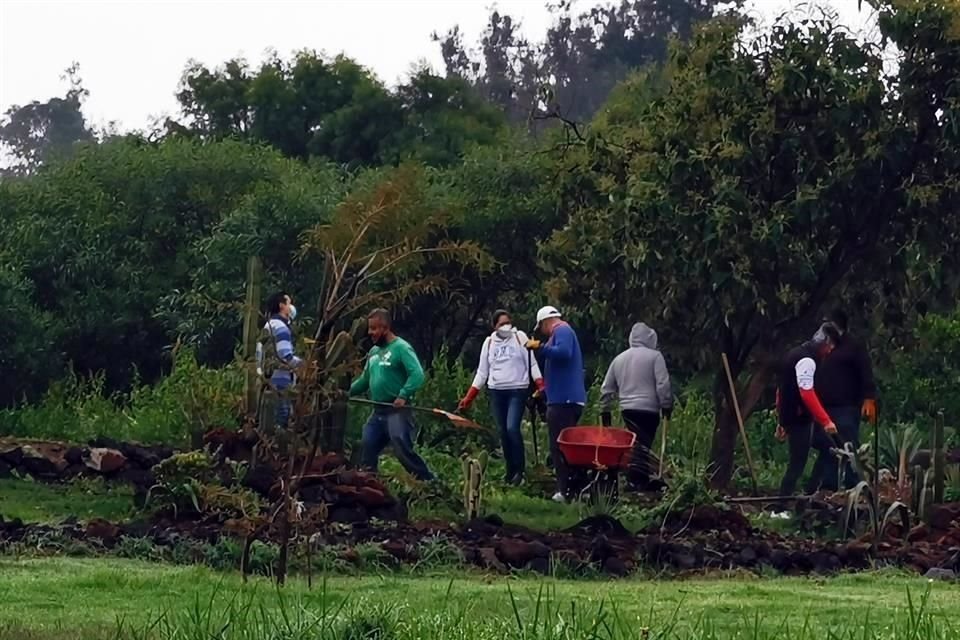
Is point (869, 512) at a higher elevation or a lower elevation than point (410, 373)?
lower

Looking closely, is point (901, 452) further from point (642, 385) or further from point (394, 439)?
point (394, 439)

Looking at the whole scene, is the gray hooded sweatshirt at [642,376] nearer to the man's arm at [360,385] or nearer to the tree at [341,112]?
the man's arm at [360,385]

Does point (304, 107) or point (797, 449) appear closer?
point (797, 449)

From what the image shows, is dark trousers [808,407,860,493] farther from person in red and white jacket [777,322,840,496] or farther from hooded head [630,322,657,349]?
hooded head [630,322,657,349]

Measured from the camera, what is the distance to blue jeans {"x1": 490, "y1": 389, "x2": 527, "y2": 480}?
14.7 meters

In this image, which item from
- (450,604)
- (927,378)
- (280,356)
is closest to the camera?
(450,604)

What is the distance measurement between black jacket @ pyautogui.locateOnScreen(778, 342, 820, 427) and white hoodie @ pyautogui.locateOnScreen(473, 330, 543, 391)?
2.08m

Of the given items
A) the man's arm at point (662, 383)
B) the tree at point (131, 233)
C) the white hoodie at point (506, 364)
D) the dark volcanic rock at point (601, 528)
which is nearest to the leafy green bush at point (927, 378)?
the man's arm at point (662, 383)

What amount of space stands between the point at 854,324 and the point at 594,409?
3.09 meters

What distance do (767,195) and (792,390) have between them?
2.13 meters

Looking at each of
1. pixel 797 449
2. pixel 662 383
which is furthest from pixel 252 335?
pixel 797 449

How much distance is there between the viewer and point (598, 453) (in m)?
13.0

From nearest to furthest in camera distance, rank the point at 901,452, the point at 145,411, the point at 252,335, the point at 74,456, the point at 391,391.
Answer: the point at 901,452, the point at 252,335, the point at 391,391, the point at 74,456, the point at 145,411

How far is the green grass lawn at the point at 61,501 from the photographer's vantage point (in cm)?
1176
